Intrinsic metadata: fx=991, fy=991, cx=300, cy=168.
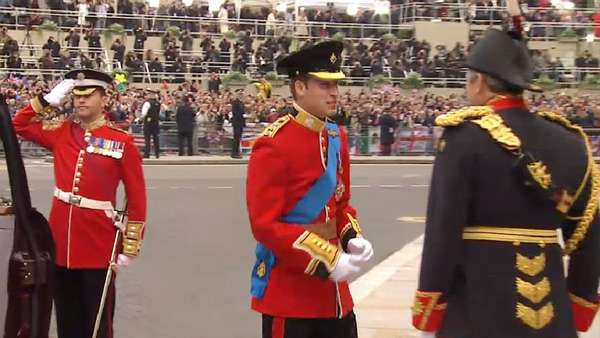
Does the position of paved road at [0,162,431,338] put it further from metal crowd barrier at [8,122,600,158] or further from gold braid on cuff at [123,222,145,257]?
metal crowd barrier at [8,122,600,158]

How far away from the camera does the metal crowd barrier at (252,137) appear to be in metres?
26.0

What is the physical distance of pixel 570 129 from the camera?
3828 mm

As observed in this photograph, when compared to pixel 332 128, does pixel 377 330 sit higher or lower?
lower

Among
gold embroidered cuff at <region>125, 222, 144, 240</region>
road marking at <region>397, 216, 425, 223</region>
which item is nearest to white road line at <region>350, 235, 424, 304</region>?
road marking at <region>397, 216, 425, 223</region>

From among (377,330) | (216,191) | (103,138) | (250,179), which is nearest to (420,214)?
(216,191)

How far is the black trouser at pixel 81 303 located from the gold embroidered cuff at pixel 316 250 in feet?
5.50

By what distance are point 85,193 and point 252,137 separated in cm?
2008

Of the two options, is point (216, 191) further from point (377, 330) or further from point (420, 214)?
point (377, 330)

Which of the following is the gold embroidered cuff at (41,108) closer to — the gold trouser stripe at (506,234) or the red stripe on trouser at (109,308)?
the red stripe on trouser at (109,308)

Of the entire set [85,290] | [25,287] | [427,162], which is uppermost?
[25,287]

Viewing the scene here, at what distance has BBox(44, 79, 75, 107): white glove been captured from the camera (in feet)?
18.4

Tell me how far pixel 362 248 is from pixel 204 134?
22.9m

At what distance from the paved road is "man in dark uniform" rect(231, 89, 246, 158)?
13.6ft

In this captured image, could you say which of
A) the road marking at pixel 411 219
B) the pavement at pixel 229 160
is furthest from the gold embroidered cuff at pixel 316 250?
the pavement at pixel 229 160
